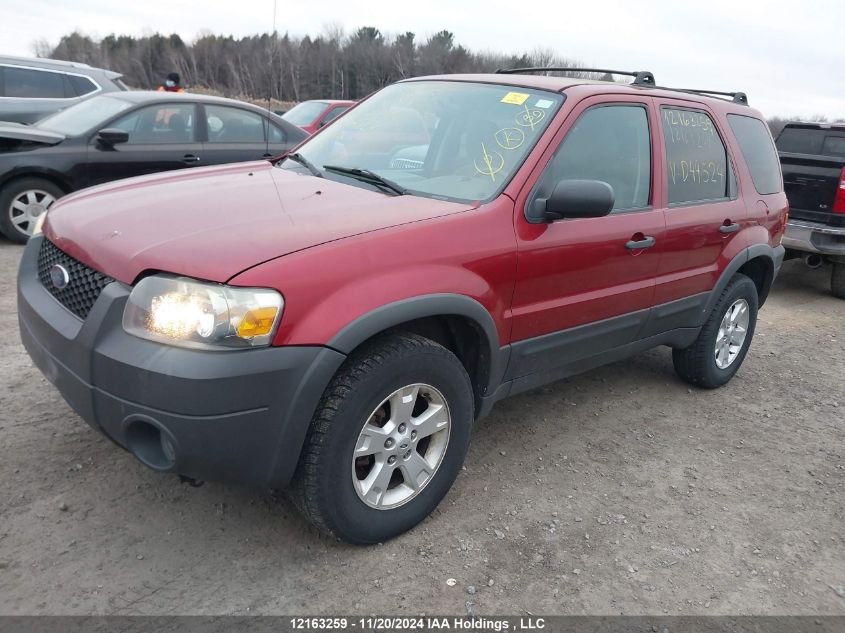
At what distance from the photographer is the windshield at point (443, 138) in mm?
3111

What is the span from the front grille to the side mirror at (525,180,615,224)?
1.70 meters

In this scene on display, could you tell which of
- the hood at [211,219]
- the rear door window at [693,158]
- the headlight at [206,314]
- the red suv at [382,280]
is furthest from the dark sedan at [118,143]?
the headlight at [206,314]

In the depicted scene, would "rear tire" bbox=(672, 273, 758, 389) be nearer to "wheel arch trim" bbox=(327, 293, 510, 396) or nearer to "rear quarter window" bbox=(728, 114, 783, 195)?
"rear quarter window" bbox=(728, 114, 783, 195)

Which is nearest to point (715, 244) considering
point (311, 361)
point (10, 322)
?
point (311, 361)

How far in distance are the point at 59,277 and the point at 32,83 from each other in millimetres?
8324

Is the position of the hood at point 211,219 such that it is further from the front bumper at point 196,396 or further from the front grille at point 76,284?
the front bumper at point 196,396

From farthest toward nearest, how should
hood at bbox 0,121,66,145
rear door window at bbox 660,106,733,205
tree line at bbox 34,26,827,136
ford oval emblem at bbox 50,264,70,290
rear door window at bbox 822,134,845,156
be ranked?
tree line at bbox 34,26,827,136
rear door window at bbox 822,134,845,156
hood at bbox 0,121,66,145
rear door window at bbox 660,106,733,205
ford oval emblem at bbox 50,264,70,290

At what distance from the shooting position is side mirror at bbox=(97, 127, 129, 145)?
6559mm

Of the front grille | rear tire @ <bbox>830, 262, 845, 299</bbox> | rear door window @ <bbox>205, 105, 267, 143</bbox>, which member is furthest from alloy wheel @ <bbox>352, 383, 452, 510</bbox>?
rear tire @ <bbox>830, 262, 845, 299</bbox>

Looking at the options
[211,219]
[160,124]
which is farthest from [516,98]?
[160,124]

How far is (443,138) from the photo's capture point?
3365 millimetres

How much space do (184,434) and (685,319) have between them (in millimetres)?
3066

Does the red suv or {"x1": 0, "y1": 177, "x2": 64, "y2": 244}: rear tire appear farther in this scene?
{"x1": 0, "y1": 177, "x2": 64, "y2": 244}: rear tire

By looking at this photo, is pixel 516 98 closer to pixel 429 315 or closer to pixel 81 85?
pixel 429 315
